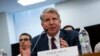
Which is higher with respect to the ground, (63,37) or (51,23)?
(51,23)

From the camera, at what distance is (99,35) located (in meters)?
4.50

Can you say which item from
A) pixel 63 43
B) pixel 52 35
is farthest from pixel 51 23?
pixel 63 43

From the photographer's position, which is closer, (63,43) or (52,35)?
(63,43)

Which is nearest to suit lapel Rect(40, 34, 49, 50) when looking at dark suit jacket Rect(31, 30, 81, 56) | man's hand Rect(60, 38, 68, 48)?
dark suit jacket Rect(31, 30, 81, 56)

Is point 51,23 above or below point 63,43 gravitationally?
above

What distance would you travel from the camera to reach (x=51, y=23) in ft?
6.34

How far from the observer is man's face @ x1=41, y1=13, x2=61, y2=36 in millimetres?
1937

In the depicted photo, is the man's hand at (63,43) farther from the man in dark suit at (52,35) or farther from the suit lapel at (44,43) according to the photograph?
the suit lapel at (44,43)

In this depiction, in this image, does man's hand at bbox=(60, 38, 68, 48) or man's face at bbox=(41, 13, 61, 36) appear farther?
man's face at bbox=(41, 13, 61, 36)

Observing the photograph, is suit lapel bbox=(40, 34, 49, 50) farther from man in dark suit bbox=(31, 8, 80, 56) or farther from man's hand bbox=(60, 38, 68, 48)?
man's hand bbox=(60, 38, 68, 48)

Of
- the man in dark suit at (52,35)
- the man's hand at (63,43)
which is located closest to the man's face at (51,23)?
the man in dark suit at (52,35)

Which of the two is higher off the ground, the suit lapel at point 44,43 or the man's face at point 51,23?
the man's face at point 51,23

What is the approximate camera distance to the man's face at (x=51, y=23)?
6.35ft

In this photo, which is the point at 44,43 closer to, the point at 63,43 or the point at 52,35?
the point at 52,35
